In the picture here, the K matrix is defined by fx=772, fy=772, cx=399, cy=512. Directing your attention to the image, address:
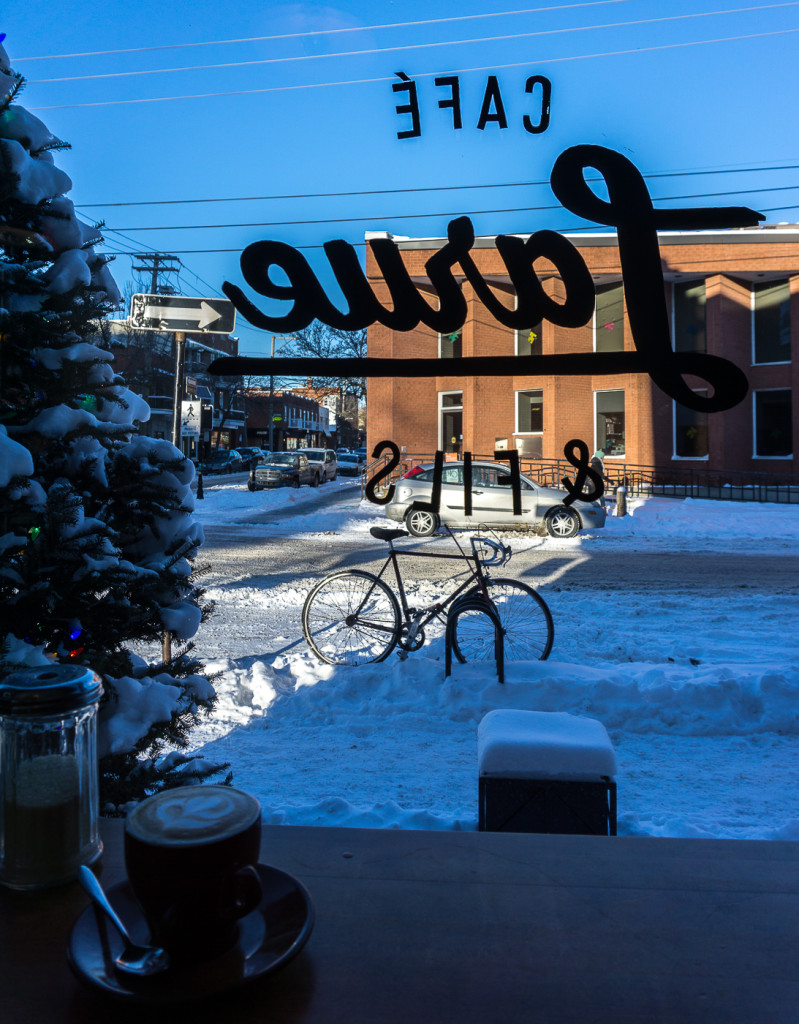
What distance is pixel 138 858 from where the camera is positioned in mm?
1018

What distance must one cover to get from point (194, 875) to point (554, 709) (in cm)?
483

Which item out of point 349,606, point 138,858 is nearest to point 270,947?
point 138,858

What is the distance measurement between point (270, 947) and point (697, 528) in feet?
59.9

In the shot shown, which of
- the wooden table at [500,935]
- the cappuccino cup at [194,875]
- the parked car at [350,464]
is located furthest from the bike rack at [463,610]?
the parked car at [350,464]

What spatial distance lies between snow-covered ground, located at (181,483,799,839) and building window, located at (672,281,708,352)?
19.5m

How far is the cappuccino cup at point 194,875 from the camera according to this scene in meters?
1.00

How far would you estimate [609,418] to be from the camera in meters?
26.8

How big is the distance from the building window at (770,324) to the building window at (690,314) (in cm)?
173

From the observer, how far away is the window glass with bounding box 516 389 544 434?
80.2 feet

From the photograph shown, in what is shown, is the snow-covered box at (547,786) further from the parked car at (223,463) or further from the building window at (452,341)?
the parked car at (223,463)

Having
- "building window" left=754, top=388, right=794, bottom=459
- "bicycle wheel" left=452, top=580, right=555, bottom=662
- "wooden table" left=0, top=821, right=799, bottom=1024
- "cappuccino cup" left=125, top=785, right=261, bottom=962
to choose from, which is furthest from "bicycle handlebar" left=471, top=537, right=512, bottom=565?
"building window" left=754, top=388, right=794, bottom=459

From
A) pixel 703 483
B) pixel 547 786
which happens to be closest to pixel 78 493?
pixel 547 786

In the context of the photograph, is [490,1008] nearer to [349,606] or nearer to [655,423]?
[349,606]

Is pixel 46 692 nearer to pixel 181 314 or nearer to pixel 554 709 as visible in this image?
pixel 181 314
